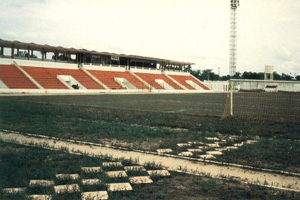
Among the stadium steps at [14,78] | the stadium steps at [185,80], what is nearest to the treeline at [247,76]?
the stadium steps at [185,80]

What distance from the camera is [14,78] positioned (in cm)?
4034

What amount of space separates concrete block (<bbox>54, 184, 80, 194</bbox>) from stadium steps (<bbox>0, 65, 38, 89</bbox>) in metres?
36.8

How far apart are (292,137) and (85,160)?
7209 mm

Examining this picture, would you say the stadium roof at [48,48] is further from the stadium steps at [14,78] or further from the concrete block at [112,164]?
the concrete block at [112,164]

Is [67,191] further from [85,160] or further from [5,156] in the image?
[5,156]

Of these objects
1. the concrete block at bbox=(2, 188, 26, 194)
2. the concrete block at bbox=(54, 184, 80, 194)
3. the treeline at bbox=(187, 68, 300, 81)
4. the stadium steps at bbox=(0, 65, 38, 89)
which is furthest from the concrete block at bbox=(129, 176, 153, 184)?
the treeline at bbox=(187, 68, 300, 81)

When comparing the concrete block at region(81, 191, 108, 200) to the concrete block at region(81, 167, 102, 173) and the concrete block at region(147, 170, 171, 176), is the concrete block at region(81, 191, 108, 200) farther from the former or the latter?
the concrete block at region(147, 170, 171, 176)

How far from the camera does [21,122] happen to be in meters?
11.9

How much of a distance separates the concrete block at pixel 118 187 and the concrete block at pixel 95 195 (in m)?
0.20

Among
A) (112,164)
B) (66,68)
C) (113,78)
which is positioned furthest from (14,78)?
(112,164)

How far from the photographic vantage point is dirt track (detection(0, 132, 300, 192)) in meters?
5.30

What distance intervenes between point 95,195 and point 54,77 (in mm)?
44695

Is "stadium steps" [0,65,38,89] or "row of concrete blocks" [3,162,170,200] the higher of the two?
"stadium steps" [0,65,38,89]

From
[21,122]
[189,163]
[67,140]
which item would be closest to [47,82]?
[21,122]
